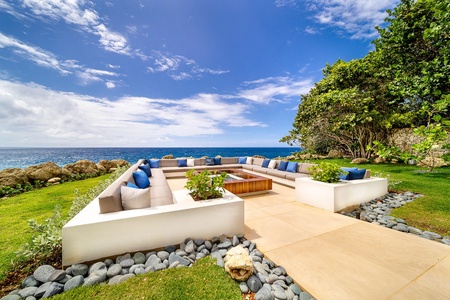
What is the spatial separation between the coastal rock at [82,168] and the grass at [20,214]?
148 inches

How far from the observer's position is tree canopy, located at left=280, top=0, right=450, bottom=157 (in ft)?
27.6

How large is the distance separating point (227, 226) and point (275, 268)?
0.96 meters

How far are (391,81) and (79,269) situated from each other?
15577mm

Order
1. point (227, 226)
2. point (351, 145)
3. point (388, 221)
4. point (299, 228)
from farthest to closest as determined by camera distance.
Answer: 1. point (351, 145)
2. point (388, 221)
3. point (299, 228)
4. point (227, 226)

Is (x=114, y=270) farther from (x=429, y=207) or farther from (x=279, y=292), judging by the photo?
(x=429, y=207)

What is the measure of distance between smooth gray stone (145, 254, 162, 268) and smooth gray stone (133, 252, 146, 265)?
75mm

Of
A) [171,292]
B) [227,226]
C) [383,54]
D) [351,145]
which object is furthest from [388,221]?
[351,145]

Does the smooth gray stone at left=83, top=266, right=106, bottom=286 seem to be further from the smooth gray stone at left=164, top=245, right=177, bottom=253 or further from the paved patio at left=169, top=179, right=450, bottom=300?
the paved patio at left=169, top=179, right=450, bottom=300

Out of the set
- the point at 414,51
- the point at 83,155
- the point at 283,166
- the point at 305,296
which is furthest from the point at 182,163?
the point at 83,155

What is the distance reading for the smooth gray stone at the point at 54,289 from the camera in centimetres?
173

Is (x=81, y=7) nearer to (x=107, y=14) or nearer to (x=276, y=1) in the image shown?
(x=107, y=14)

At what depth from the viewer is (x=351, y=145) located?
14953mm

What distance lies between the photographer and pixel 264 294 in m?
1.71

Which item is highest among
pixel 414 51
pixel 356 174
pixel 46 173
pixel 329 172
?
pixel 414 51
